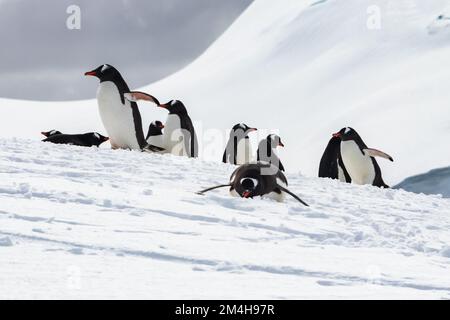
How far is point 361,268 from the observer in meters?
3.22

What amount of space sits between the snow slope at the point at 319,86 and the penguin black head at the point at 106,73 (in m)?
21.5

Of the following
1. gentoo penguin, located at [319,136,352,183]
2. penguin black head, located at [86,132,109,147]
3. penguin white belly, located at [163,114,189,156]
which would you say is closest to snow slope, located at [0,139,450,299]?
penguin black head, located at [86,132,109,147]

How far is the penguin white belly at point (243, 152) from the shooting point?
1227 cm

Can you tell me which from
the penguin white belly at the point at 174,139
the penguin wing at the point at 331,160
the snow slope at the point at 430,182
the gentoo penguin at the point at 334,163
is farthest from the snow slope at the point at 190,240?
the snow slope at the point at 430,182

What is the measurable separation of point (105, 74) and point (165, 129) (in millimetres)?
2021

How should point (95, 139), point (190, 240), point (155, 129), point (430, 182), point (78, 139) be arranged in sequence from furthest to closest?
point (430, 182) < point (155, 129) < point (95, 139) < point (78, 139) < point (190, 240)

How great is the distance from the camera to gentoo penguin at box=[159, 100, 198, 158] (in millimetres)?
10789

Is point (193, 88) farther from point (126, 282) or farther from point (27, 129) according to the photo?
point (126, 282)

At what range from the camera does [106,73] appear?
9.18 meters

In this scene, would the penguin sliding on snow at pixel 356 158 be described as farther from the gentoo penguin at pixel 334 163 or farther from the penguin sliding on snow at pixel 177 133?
the penguin sliding on snow at pixel 177 133

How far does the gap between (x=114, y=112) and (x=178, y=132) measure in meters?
1.91

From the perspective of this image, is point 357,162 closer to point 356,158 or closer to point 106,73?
point 356,158

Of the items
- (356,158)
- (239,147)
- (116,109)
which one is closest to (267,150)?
(239,147)

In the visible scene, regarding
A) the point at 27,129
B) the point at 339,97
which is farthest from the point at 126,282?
the point at 27,129
